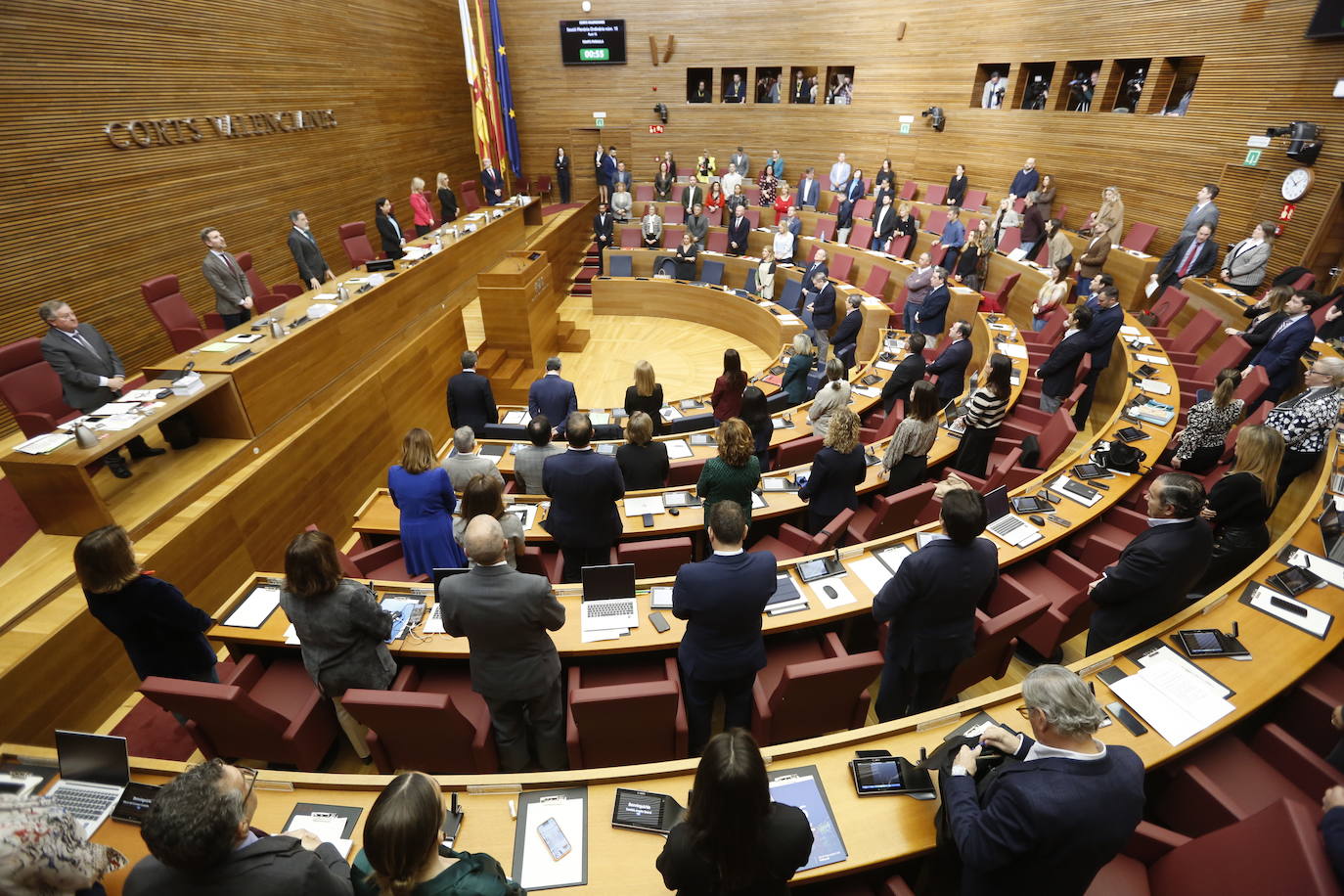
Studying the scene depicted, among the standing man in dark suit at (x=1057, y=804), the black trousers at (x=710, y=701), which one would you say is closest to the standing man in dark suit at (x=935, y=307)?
the black trousers at (x=710, y=701)

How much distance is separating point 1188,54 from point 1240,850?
10106 mm

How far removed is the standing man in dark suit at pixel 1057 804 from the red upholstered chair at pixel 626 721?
1140 millimetres

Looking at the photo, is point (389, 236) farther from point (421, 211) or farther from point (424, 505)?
point (424, 505)

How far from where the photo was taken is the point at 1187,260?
745 cm

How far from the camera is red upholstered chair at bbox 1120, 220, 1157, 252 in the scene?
8383 millimetres

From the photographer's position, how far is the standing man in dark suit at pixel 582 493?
3.49m

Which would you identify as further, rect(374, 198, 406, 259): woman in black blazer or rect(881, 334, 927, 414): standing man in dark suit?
rect(374, 198, 406, 259): woman in black blazer

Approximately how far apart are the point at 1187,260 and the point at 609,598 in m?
8.28

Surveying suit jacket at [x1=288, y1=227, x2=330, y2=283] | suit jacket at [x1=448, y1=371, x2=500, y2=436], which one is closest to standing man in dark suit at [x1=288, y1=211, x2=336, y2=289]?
suit jacket at [x1=288, y1=227, x2=330, y2=283]

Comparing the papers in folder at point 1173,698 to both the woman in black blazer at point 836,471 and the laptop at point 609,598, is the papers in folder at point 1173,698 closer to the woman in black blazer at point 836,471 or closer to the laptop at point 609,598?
the woman in black blazer at point 836,471

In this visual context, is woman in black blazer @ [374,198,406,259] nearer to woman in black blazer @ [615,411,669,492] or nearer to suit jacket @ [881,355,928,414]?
woman in black blazer @ [615,411,669,492]

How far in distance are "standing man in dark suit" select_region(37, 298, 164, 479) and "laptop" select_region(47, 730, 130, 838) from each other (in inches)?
114

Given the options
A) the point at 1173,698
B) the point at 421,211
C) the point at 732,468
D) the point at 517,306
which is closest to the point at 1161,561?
the point at 1173,698

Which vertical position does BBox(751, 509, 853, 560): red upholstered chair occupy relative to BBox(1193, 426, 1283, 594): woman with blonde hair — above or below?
below
